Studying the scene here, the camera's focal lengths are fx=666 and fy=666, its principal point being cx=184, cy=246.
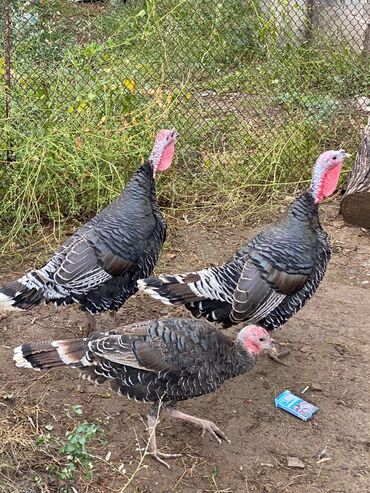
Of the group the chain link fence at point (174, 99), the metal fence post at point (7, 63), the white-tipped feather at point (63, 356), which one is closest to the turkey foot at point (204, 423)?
the white-tipped feather at point (63, 356)

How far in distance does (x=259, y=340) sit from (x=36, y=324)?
164 centimetres

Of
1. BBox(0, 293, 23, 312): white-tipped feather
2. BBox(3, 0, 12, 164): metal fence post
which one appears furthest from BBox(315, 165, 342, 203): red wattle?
BBox(3, 0, 12, 164): metal fence post

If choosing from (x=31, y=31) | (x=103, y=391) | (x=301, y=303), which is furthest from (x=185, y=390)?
(x=31, y=31)

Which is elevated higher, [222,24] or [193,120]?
[222,24]

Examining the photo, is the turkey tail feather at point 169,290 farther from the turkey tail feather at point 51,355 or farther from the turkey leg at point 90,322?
the turkey leg at point 90,322

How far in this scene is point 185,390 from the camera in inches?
128

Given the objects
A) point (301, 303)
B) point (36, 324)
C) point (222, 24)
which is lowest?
point (301, 303)

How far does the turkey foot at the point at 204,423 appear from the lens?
11.1 ft

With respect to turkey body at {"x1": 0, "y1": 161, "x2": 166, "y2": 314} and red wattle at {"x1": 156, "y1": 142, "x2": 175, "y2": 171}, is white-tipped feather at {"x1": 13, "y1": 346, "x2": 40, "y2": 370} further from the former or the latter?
red wattle at {"x1": 156, "y1": 142, "x2": 175, "y2": 171}

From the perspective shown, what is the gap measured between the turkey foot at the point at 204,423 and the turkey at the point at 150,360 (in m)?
0.02

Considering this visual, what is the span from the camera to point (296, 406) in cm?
368

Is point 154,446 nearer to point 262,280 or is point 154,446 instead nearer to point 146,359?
point 146,359

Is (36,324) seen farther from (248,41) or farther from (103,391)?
(248,41)

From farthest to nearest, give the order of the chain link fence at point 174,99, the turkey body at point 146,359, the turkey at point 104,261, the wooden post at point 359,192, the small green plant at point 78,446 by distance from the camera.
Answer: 1. the wooden post at point 359,192
2. the chain link fence at point 174,99
3. the turkey at point 104,261
4. the turkey body at point 146,359
5. the small green plant at point 78,446
